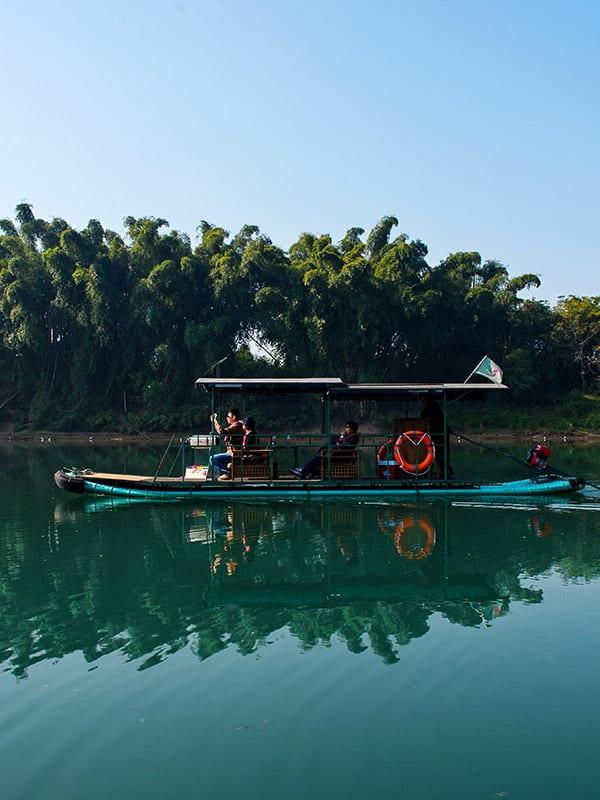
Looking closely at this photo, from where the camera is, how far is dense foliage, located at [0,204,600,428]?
38688mm

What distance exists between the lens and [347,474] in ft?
51.1

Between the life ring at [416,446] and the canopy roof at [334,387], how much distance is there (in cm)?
89

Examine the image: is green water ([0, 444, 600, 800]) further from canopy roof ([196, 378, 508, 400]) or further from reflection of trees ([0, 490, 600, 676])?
canopy roof ([196, 378, 508, 400])

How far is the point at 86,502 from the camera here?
1633 centimetres

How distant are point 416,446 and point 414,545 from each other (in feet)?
12.9

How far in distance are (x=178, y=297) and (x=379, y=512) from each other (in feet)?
89.4

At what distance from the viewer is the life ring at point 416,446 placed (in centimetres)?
1529

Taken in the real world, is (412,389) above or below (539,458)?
above

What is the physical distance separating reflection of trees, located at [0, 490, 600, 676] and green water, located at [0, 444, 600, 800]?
4cm

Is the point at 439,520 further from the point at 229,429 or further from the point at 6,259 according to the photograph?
the point at 6,259

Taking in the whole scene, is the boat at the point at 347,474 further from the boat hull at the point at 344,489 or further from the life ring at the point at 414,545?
the life ring at the point at 414,545

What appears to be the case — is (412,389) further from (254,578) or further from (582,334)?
(582,334)

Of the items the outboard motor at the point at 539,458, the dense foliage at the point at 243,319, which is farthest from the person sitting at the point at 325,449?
the dense foliage at the point at 243,319

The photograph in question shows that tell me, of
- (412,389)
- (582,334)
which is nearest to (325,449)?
(412,389)
